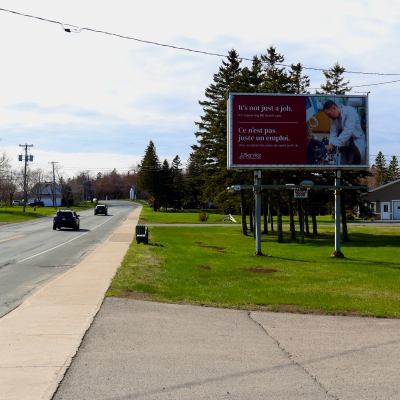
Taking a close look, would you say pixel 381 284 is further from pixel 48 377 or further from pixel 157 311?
pixel 48 377

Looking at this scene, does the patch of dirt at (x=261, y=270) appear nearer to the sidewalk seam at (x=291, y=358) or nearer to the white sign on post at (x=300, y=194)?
the white sign on post at (x=300, y=194)

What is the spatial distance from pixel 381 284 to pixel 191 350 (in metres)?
9.90

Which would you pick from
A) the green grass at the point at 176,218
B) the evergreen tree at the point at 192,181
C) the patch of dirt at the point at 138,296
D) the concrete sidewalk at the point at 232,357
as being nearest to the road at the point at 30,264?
the patch of dirt at the point at 138,296

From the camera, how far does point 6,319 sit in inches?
362

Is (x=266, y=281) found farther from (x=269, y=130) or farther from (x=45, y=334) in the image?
(x=269, y=130)

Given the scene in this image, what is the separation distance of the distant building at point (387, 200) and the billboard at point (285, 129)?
48.5 metres

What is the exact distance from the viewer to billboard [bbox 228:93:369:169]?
76.9 ft

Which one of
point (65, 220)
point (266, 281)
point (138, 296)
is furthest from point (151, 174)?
point (138, 296)

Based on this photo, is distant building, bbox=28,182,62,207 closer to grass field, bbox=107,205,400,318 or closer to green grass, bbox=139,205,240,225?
green grass, bbox=139,205,240,225

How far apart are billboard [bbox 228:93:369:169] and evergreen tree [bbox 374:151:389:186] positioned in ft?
323

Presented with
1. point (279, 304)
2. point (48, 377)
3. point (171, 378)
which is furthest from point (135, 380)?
point (279, 304)

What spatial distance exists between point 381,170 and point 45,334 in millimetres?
119647

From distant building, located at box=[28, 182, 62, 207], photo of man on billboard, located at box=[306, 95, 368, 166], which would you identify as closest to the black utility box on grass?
photo of man on billboard, located at box=[306, 95, 368, 166]

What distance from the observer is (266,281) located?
15844 millimetres
